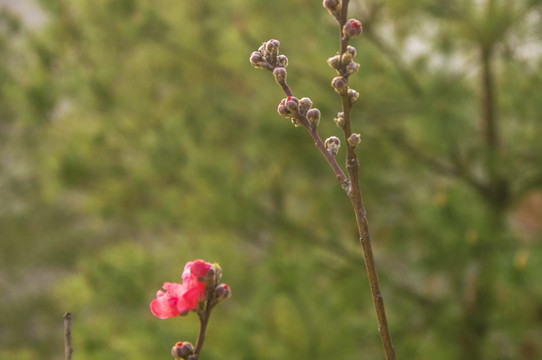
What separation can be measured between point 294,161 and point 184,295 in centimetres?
223

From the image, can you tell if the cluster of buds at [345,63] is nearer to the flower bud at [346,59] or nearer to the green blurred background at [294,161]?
the flower bud at [346,59]

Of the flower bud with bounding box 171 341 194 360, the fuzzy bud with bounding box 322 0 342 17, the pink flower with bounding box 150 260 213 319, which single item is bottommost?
the flower bud with bounding box 171 341 194 360

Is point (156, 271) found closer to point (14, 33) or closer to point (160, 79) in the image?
point (160, 79)

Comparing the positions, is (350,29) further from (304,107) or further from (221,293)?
(221,293)

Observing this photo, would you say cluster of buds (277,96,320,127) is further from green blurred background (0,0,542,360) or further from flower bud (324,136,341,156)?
green blurred background (0,0,542,360)

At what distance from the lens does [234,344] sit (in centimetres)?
161

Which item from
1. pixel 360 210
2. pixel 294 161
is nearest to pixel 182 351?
pixel 360 210

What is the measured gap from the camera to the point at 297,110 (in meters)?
0.34

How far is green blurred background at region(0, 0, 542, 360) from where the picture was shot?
1720mm

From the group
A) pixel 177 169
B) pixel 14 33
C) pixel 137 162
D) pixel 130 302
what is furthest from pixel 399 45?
pixel 14 33

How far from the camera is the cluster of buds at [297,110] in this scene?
332 mm

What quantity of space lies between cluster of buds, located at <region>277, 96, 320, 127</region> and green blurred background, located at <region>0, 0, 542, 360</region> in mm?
1212

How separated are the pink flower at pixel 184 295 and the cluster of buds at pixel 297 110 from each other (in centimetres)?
11

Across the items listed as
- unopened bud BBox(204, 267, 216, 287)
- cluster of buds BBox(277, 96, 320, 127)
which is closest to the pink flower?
unopened bud BBox(204, 267, 216, 287)
